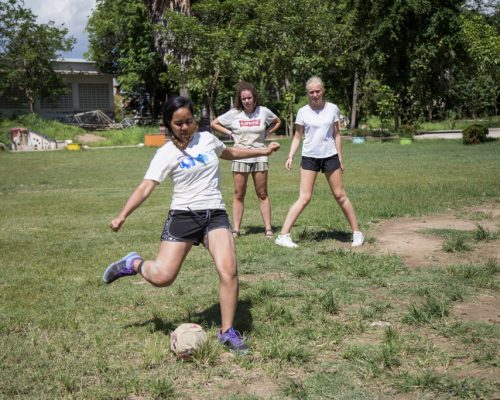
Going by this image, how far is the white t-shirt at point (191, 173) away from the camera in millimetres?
4617

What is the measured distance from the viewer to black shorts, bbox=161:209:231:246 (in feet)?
15.0

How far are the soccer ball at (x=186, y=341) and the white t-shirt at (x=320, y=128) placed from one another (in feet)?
12.9

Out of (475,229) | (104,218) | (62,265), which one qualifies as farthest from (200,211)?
(104,218)

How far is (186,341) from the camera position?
412 centimetres

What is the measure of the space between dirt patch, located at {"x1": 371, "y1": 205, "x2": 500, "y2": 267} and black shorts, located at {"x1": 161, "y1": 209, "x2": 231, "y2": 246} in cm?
282

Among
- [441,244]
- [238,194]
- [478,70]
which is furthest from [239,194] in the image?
[478,70]

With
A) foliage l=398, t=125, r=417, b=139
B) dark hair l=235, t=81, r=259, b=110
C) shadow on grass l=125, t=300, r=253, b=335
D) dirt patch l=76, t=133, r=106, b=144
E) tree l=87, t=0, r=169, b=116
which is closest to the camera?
shadow on grass l=125, t=300, r=253, b=335

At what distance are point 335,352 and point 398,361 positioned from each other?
45 cm

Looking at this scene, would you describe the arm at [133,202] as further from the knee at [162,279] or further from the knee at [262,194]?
the knee at [262,194]

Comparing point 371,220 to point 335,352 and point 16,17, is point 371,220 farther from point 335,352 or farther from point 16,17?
point 16,17

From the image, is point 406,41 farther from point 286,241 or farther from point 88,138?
point 286,241

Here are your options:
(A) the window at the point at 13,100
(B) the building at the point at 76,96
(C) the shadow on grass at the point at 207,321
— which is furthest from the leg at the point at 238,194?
(A) the window at the point at 13,100

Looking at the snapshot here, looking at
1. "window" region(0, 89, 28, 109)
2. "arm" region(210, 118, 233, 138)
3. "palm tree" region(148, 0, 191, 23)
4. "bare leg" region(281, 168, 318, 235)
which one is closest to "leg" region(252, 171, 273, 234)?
"arm" region(210, 118, 233, 138)

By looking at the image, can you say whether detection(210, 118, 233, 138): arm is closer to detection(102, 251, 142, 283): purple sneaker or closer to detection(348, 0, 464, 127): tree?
detection(102, 251, 142, 283): purple sneaker
